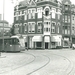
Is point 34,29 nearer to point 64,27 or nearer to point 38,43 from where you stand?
point 38,43

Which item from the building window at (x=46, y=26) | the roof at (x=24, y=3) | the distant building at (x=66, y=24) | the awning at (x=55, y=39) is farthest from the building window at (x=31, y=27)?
the distant building at (x=66, y=24)

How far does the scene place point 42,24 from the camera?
46875 millimetres

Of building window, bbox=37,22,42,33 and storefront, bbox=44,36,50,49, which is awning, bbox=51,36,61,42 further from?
building window, bbox=37,22,42,33

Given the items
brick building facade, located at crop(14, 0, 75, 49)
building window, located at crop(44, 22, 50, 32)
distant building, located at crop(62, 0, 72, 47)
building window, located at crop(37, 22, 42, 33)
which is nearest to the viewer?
building window, located at crop(44, 22, 50, 32)

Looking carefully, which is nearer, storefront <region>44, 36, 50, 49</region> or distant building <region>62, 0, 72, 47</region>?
storefront <region>44, 36, 50, 49</region>

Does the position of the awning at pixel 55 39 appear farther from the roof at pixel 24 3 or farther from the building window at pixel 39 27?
the roof at pixel 24 3

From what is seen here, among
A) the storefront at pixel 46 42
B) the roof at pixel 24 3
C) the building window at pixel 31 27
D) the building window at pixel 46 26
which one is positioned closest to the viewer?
the storefront at pixel 46 42

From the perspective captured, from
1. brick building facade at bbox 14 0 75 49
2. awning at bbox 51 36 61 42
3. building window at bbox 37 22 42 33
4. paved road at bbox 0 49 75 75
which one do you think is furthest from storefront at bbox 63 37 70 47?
paved road at bbox 0 49 75 75

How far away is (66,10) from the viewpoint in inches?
2052

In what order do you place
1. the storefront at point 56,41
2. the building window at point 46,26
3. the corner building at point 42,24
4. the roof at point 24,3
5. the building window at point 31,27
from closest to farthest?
1. the storefront at point 56,41
2. the building window at point 46,26
3. the corner building at point 42,24
4. the building window at point 31,27
5. the roof at point 24,3

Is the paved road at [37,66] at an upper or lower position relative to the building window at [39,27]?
lower

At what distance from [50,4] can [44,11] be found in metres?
2.38

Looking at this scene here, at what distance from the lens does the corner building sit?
46.2m

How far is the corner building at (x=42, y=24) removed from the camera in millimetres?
46219
